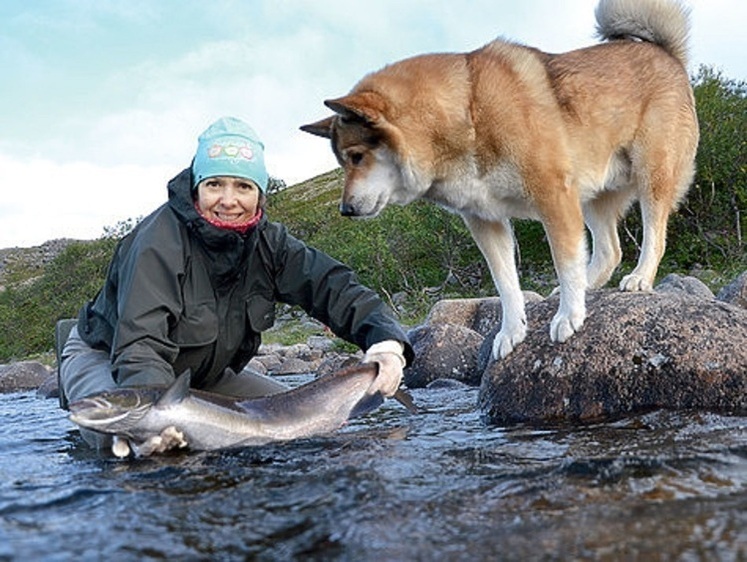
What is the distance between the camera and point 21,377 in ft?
53.7

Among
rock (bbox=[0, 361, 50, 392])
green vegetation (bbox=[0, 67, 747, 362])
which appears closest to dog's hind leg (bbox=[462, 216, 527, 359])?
green vegetation (bbox=[0, 67, 747, 362])

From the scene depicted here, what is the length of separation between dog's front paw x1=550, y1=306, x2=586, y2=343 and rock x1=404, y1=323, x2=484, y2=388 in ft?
15.9

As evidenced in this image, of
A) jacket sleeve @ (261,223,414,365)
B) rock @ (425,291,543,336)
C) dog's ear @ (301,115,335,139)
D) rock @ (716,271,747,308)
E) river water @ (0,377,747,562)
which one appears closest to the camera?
river water @ (0,377,747,562)

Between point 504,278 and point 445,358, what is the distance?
4839mm

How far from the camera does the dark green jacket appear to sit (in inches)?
202

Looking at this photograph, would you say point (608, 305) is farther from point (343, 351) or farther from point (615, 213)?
point (343, 351)

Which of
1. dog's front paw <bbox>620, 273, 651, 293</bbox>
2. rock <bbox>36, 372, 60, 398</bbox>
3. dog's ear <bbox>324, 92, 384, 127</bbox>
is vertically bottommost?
rock <bbox>36, 372, 60, 398</bbox>

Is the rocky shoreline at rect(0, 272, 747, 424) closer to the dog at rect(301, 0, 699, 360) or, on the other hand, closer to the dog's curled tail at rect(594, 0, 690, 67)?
the dog at rect(301, 0, 699, 360)

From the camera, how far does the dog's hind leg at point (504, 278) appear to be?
6.37 metres

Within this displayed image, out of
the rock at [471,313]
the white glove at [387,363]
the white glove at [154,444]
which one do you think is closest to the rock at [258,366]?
the rock at [471,313]

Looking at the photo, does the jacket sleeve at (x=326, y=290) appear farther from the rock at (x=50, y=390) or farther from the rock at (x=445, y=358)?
the rock at (x=50, y=390)

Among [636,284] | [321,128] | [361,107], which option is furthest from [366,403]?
[636,284]

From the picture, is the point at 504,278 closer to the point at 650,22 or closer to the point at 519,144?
the point at 519,144

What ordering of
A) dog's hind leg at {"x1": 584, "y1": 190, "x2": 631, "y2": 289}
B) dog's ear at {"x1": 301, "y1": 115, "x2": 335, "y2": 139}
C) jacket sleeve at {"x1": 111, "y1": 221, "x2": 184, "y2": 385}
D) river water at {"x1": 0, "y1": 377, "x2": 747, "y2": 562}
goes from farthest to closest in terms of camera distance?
dog's hind leg at {"x1": 584, "y1": 190, "x2": 631, "y2": 289} < dog's ear at {"x1": 301, "y1": 115, "x2": 335, "y2": 139} < jacket sleeve at {"x1": 111, "y1": 221, "x2": 184, "y2": 385} < river water at {"x1": 0, "y1": 377, "x2": 747, "y2": 562}
